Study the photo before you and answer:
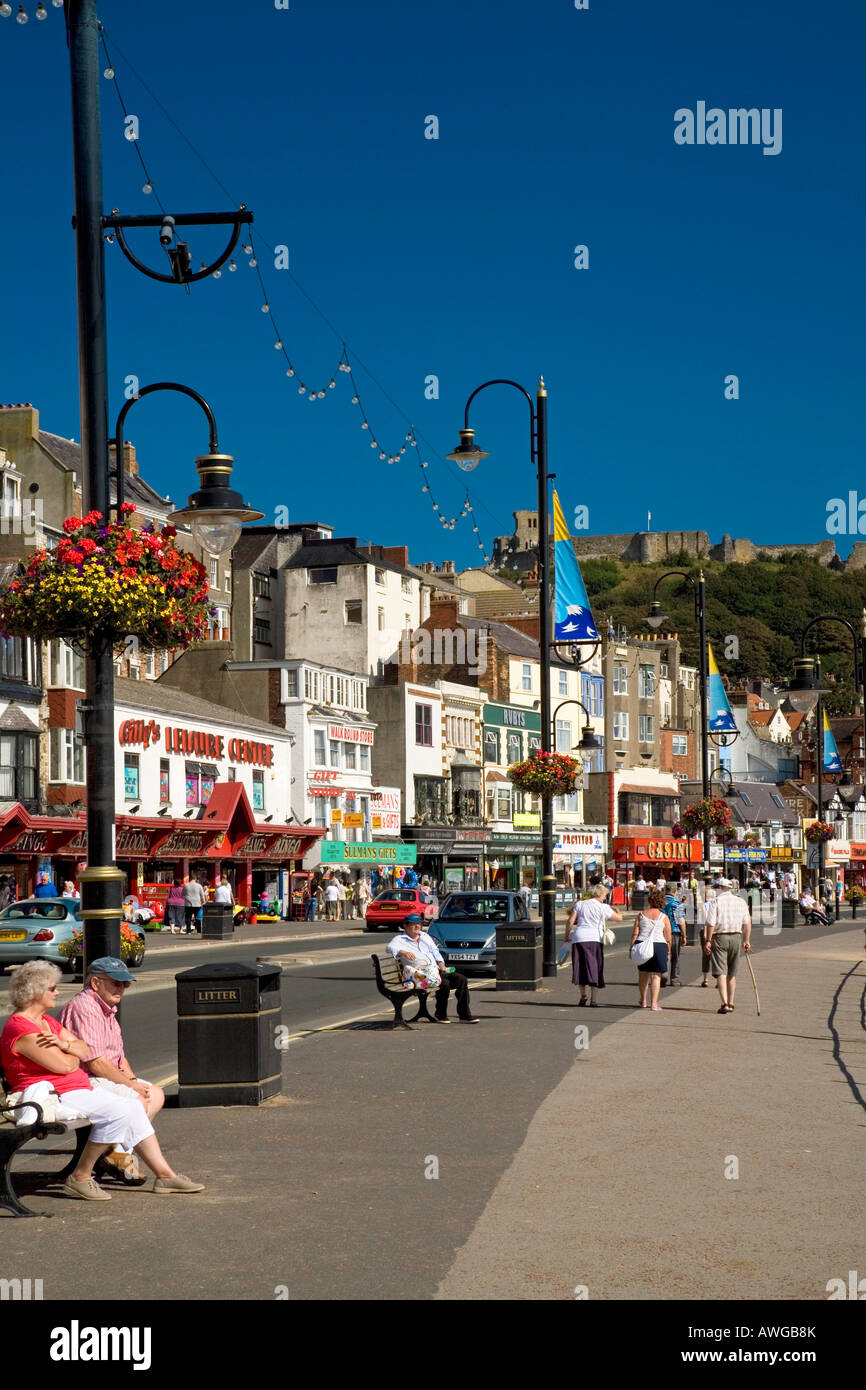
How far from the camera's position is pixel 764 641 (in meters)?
172

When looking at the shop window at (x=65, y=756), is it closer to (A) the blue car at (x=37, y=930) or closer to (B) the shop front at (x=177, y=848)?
(B) the shop front at (x=177, y=848)

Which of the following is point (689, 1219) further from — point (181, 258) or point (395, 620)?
point (395, 620)

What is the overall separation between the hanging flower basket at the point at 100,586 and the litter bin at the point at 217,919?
32247mm

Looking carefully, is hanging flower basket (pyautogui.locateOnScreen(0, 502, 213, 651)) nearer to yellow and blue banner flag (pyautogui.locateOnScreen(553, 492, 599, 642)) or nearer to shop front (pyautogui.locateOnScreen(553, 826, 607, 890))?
yellow and blue banner flag (pyautogui.locateOnScreen(553, 492, 599, 642))

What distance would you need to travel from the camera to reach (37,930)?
107ft

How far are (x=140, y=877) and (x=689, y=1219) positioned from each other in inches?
1896

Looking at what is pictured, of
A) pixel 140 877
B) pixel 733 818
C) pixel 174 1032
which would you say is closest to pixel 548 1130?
pixel 174 1032

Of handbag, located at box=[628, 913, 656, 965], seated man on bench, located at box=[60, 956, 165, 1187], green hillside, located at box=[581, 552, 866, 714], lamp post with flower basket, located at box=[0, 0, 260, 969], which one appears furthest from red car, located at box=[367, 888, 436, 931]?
green hillside, located at box=[581, 552, 866, 714]

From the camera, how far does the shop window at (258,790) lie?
6512cm

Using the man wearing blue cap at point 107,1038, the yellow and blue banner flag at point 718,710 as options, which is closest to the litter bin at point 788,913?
the yellow and blue banner flag at point 718,710

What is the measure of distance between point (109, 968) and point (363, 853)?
60.0 meters

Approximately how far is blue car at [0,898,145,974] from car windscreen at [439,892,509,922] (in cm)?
621

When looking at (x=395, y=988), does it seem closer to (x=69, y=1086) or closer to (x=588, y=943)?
(x=588, y=943)

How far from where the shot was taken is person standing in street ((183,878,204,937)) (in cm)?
4841
